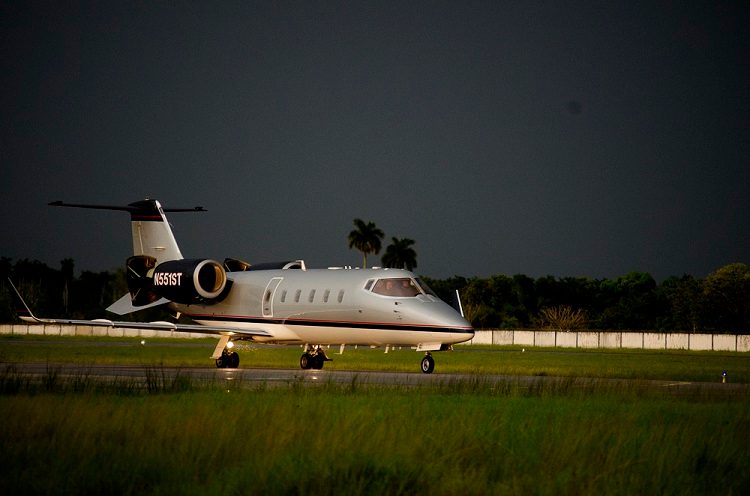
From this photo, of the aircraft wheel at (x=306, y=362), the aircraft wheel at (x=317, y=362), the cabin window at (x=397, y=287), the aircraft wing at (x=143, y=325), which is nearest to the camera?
the cabin window at (x=397, y=287)

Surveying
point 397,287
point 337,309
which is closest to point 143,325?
point 337,309

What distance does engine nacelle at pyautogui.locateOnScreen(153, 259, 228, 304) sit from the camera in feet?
109

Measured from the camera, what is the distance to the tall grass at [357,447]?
29.8 ft

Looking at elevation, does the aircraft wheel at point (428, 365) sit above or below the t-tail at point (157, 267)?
below

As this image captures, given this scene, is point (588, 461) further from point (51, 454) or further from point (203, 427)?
point (51, 454)

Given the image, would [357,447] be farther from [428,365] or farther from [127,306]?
[127,306]

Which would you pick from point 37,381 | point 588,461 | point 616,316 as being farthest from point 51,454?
point 616,316

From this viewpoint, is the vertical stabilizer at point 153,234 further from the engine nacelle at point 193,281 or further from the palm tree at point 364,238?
the palm tree at point 364,238

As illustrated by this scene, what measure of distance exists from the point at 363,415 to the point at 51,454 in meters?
4.26

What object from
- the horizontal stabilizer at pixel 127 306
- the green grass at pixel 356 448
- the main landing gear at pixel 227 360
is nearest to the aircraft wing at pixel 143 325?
the main landing gear at pixel 227 360

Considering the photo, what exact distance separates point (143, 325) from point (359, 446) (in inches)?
833

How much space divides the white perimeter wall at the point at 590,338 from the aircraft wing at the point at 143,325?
28.1 meters

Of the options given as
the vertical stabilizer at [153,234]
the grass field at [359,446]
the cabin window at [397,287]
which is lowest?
the grass field at [359,446]

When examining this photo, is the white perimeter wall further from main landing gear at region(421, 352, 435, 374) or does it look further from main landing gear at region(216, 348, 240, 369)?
main landing gear at region(421, 352, 435, 374)
